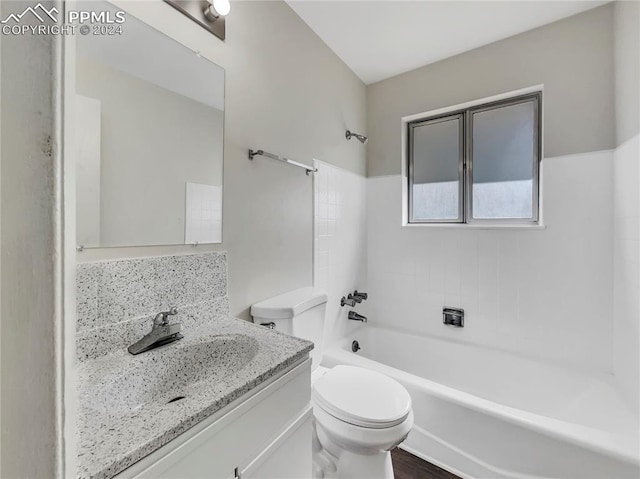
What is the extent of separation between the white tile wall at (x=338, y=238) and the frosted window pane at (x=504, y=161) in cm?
92

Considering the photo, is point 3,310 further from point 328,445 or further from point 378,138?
point 378,138

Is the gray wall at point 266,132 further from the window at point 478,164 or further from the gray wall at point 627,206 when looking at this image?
the gray wall at point 627,206

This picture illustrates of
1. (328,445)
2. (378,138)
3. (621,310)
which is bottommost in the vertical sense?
(328,445)

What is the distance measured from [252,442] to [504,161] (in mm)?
2321

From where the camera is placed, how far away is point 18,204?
9.9 inches

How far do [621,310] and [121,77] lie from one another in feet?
8.43

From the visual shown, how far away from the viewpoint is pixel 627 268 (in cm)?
145

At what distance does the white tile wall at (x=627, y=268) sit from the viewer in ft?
4.43

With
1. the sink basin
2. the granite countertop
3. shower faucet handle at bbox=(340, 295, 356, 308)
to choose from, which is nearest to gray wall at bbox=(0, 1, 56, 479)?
the granite countertop

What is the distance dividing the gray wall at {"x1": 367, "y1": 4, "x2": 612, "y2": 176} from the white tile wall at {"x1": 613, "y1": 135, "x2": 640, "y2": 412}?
0.83ft

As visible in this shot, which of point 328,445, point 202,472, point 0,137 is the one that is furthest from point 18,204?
point 328,445

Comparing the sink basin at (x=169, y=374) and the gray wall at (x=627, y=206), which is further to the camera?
the gray wall at (x=627, y=206)

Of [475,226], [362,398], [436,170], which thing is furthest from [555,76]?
[362,398]

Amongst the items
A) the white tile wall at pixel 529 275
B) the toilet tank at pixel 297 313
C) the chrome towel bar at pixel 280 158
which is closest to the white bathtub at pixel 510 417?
the white tile wall at pixel 529 275
